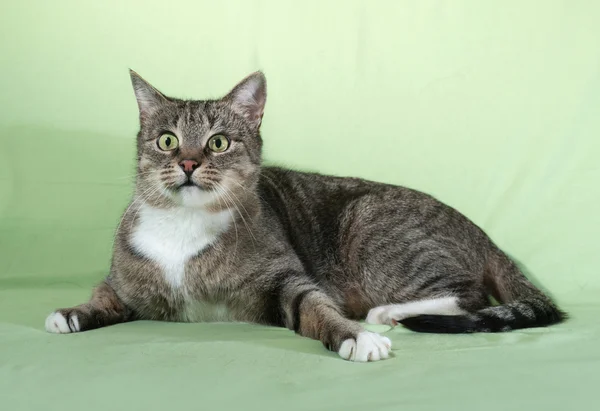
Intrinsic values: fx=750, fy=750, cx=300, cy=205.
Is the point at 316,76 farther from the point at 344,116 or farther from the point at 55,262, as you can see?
the point at 55,262

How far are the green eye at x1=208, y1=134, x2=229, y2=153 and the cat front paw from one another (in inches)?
32.3

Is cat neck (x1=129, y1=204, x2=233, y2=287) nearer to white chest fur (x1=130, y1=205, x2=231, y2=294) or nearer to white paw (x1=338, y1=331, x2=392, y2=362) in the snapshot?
white chest fur (x1=130, y1=205, x2=231, y2=294)

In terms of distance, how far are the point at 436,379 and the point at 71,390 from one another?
1009 mm

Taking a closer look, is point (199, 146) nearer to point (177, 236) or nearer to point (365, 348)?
point (177, 236)

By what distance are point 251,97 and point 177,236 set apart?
26.0 inches

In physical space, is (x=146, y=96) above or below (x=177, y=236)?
above

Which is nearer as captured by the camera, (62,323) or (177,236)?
(62,323)

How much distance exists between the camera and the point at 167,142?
9.68 ft

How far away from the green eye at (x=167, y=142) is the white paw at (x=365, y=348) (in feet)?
3.56

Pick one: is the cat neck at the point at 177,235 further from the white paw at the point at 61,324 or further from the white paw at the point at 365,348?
the white paw at the point at 365,348

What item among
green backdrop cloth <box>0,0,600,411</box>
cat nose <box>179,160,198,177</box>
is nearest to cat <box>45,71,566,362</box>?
cat nose <box>179,160,198,177</box>

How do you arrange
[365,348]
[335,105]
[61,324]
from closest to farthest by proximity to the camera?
[365,348] → [61,324] → [335,105]

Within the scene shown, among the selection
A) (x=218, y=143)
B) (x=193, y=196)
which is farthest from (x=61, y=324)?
(x=218, y=143)

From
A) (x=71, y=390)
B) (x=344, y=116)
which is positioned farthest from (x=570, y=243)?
(x=71, y=390)
